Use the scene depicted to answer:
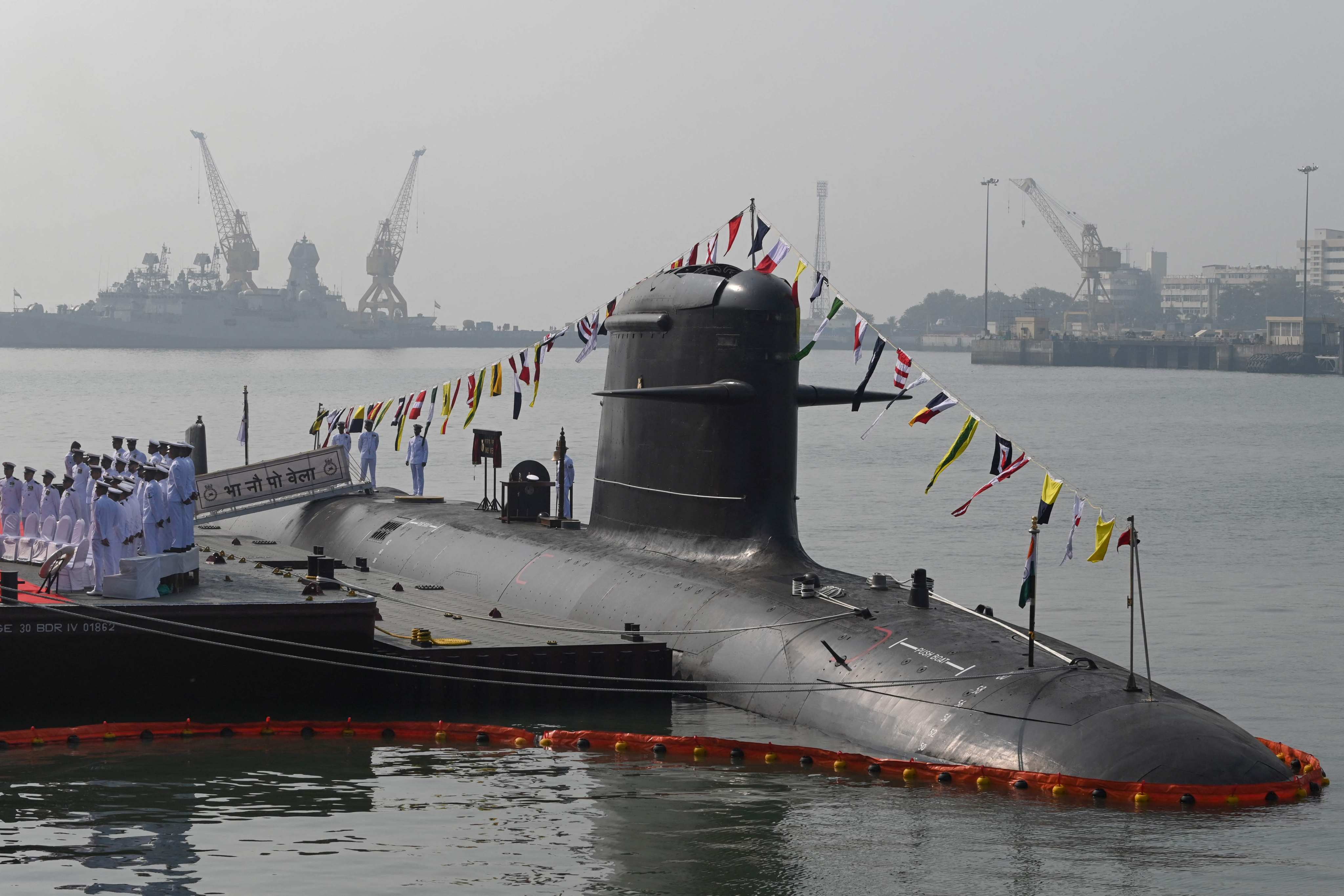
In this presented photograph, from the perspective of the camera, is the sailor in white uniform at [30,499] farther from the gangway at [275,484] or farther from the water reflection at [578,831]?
the gangway at [275,484]

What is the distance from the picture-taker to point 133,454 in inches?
827

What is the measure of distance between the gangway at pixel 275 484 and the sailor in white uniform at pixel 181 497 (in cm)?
919

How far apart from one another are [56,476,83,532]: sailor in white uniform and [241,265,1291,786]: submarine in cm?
534

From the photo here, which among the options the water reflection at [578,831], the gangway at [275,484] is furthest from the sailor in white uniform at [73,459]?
the gangway at [275,484]

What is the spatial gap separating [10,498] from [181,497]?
13.4ft

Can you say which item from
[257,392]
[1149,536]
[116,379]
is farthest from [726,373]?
[116,379]

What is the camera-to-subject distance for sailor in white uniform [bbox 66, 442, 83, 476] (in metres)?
21.0

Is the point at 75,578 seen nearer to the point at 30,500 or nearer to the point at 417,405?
Result: the point at 30,500

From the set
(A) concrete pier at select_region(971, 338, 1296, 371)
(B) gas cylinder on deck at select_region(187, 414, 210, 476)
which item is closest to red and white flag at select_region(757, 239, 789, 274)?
(B) gas cylinder on deck at select_region(187, 414, 210, 476)

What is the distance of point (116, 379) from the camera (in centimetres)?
13400

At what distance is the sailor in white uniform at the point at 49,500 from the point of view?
20609 millimetres

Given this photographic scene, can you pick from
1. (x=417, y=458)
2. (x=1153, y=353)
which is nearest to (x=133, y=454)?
(x=417, y=458)

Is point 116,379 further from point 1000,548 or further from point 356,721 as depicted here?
point 356,721

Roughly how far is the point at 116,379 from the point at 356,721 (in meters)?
124
